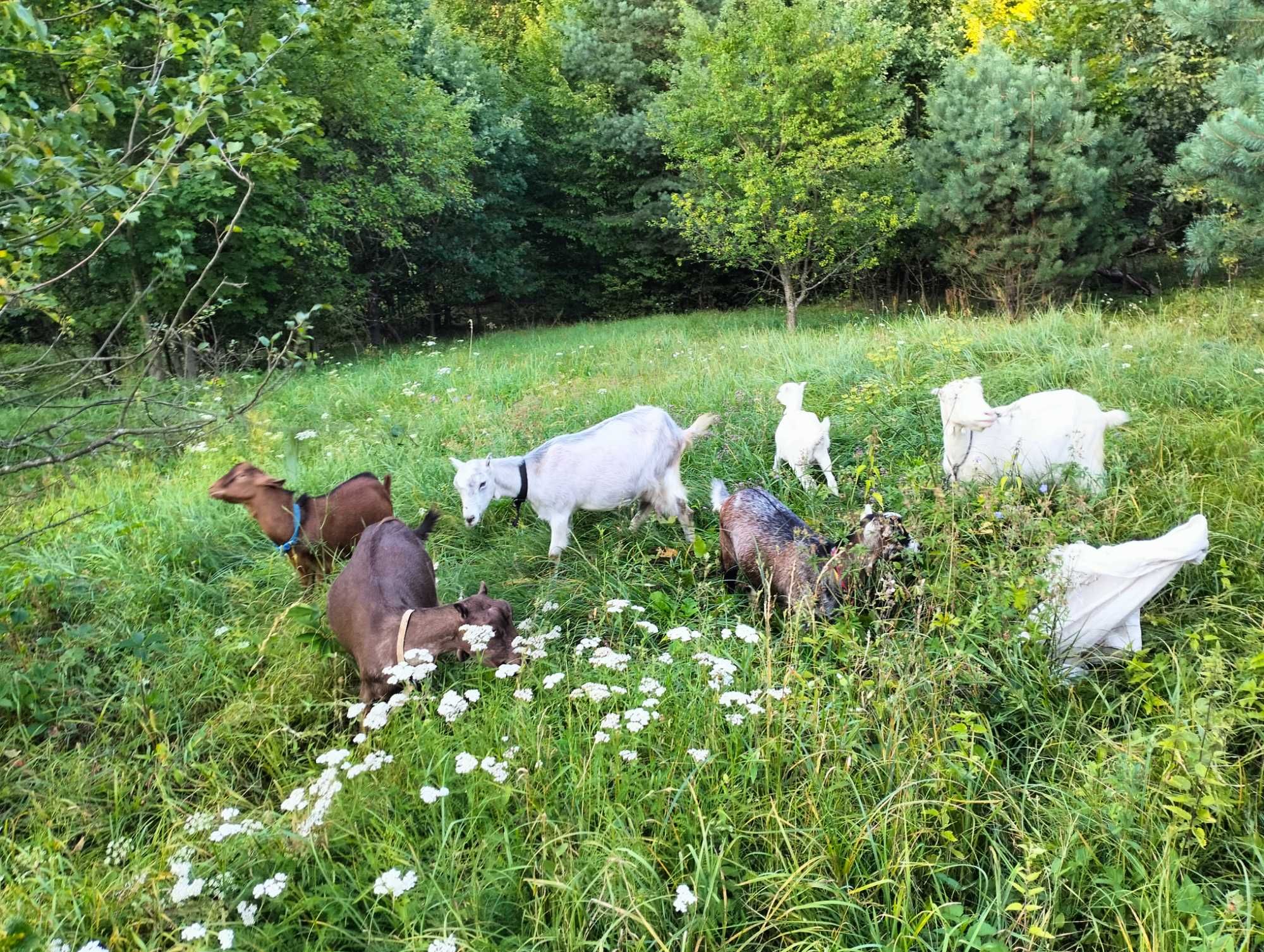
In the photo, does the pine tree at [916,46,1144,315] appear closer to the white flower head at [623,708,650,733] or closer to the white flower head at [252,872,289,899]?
the white flower head at [623,708,650,733]

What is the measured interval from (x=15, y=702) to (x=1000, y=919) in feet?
12.0

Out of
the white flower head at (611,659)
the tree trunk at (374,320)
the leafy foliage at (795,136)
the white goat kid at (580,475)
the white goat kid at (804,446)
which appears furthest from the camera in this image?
the tree trunk at (374,320)

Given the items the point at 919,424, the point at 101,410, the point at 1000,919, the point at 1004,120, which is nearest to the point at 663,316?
the point at 1004,120

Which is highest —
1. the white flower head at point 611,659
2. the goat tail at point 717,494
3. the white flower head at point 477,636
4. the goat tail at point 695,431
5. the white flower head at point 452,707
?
the goat tail at point 695,431

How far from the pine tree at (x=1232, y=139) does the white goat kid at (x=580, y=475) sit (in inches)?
228

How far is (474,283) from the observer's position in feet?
65.4

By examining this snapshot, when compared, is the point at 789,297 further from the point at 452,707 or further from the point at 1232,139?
the point at 452,707

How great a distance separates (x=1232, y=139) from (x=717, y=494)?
5.75 metres

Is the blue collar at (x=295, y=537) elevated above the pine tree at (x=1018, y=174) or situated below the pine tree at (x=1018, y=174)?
below

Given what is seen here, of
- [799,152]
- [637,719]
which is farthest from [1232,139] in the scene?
[637,719]

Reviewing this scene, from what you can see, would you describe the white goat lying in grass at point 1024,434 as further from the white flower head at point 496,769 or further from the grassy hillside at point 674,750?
the white flower head at point 496,769

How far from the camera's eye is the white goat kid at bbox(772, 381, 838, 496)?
4500 millimetres

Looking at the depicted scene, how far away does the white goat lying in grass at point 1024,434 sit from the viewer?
154 inches

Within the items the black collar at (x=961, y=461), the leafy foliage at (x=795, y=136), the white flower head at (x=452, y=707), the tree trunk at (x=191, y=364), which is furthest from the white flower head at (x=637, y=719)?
the leafy foliage at (x=795, y=136)
